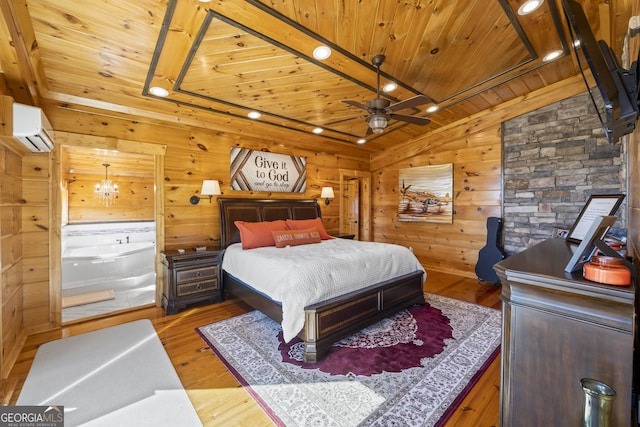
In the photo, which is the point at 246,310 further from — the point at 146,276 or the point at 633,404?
the point at 633,404

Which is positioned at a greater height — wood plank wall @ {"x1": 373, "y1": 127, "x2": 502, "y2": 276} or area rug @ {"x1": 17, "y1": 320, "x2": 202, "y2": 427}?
wood plank wall @ {"x1": 373, "y1": 127, "x2": 502, "y2": 276}

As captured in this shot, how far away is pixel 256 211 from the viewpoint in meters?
4.46

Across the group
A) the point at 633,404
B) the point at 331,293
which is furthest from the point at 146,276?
the point at 633,404

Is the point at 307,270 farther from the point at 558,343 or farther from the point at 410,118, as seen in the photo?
the point at 410,118

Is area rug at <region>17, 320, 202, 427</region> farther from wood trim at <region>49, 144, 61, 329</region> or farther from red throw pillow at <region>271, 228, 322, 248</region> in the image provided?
red throw pillow at <region>271, 228, 322, 248</region>

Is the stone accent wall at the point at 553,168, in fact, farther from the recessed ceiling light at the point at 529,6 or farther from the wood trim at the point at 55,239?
the wood trim at the point at 55,239

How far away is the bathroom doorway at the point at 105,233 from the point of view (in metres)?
4.00

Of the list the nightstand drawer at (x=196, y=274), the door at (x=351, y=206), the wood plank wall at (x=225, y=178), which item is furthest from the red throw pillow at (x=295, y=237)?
the door at (x=351, y=206)

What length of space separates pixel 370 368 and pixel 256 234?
89.6 inches

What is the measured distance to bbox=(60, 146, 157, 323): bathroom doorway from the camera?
4.00 meters

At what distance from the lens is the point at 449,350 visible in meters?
2.54

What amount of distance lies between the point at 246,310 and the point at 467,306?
2.93 meters

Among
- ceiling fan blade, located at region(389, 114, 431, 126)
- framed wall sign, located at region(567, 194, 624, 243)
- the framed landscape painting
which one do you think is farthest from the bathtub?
framed wall sign, located at region(567, 194, 624, 243)

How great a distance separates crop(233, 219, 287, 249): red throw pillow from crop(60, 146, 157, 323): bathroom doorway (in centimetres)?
147
